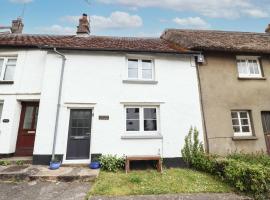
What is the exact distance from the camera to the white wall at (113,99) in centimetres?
757

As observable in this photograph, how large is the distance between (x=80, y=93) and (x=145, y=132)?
11.5ft

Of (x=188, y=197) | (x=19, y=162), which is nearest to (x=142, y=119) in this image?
(x=188, y=197)

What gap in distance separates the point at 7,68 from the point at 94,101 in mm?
5053

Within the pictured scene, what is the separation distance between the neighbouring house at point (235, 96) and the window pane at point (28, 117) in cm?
858

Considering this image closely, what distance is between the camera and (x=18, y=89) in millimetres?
8305

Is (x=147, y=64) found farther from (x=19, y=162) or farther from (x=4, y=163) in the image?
(x=4, y=163)

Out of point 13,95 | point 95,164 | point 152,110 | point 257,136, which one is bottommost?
point 95,164

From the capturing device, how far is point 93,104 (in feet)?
25.9

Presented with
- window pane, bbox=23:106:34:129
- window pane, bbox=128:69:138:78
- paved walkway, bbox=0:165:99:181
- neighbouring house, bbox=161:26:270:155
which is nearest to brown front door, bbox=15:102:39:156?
window pane, bbox=23:106:34:129

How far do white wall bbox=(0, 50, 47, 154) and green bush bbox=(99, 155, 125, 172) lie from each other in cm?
435

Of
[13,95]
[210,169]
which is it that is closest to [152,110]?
[210,169]

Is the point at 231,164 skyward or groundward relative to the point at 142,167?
skyward

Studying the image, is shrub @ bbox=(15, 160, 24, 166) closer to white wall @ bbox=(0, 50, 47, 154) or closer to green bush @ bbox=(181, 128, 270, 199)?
white wall @ bbox=(0, 50, 47, 154)

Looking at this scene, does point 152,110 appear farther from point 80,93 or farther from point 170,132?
point 80,93
